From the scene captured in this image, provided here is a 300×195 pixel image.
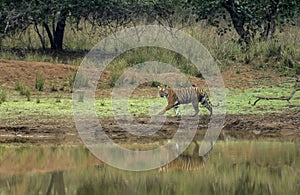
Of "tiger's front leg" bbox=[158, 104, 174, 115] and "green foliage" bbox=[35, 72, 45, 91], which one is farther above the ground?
"green foliage" bbox=[35, 72, 45, 91]

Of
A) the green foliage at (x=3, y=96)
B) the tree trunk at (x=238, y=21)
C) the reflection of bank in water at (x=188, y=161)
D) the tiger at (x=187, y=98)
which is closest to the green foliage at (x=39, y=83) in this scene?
the green foliage at (x=3, y=96)

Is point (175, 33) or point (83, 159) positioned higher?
point (175, 33)

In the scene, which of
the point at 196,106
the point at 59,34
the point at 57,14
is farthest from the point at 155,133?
the point at 59,34

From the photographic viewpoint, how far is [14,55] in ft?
57.9

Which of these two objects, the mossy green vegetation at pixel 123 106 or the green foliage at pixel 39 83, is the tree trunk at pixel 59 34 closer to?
the green foliage at pixel 39 83

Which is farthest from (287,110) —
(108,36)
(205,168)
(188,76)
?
(108,36)

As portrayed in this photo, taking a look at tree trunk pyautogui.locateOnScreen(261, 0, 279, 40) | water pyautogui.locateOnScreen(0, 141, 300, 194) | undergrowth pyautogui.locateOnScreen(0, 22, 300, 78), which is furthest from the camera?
tree trunk pyautogui.locateOnScreen(261, 0, 279, 40)

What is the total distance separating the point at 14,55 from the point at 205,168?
963cm

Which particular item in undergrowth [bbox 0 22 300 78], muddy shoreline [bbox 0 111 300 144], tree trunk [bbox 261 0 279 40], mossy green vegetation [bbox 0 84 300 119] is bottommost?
muddy shoreline [bbox 0 111 300 144]

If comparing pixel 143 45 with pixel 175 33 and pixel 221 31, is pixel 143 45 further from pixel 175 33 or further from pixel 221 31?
pixel 221 31

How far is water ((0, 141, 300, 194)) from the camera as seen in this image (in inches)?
312

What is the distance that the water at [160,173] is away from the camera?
7930mm

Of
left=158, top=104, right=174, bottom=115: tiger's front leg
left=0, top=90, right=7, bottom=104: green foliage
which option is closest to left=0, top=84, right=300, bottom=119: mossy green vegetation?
left=0, top=90, right=7, bottom=104: green foliage

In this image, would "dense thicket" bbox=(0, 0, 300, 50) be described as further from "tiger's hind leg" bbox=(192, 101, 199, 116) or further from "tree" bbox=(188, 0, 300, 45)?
"tiger's hind leg" bbox=(192, 101, 199, 116)
